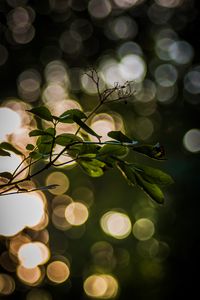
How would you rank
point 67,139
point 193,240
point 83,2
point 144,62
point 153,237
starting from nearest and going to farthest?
1. point 67,139
2. point 193,240
3. point 153,237
4. point 144,62
5. point 83,2

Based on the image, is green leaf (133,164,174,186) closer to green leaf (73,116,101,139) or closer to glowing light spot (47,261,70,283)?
green leaf (73,116,101,139)

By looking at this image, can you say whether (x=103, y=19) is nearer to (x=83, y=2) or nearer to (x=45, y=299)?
(x=83, y=2)

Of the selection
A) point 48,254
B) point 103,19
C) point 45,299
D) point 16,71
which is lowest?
point 45,299

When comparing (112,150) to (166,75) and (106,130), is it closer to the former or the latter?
(106,130)

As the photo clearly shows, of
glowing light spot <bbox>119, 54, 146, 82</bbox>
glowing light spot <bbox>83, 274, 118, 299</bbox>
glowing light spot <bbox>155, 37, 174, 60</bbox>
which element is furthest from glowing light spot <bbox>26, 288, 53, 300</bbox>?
glowing light spot <bbox>155, 37, 174, 60</bbox>

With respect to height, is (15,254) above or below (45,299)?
above

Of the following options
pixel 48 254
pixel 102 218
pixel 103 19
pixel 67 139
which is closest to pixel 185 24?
pixel 103 19

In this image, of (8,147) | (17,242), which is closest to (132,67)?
(17,242)
